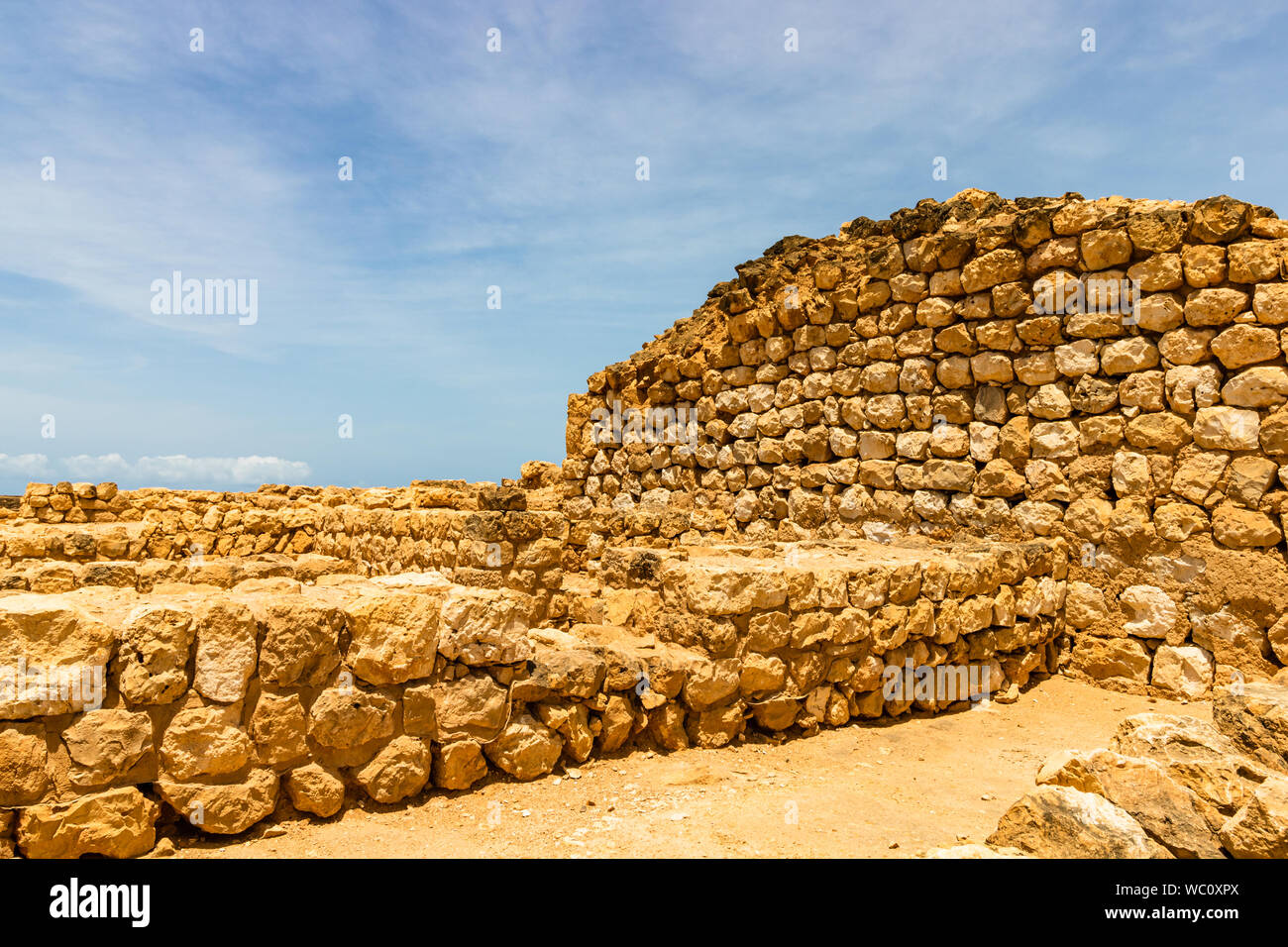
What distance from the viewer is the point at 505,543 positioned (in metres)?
6.13

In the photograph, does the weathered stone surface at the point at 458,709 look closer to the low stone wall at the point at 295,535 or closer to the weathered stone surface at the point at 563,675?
the weathered stone surface at the point at 563,675

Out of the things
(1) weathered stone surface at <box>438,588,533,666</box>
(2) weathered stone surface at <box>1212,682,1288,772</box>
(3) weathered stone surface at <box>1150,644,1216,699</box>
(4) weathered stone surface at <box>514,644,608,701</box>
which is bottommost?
(3) weathered stone surface at <box>1150,644,1216,699</box>

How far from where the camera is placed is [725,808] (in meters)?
3.54

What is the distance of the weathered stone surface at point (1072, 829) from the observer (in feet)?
7.95

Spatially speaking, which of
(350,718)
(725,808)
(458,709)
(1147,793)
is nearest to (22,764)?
(350,718)

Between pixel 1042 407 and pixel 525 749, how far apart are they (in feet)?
17.1

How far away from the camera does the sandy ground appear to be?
306 centimetres

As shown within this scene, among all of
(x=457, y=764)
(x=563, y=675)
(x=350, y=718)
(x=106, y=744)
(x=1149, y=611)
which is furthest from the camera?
(x=1149, y=611)

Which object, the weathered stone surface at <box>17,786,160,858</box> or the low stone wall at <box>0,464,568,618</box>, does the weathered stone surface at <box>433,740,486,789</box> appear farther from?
the low stone wall at <box>0,464,568,618</box>

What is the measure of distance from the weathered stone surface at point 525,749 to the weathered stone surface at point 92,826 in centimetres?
131

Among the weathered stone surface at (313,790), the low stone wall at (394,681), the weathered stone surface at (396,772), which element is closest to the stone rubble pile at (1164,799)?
the low stone wall at (394,681)

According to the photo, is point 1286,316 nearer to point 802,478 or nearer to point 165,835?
point 802,478

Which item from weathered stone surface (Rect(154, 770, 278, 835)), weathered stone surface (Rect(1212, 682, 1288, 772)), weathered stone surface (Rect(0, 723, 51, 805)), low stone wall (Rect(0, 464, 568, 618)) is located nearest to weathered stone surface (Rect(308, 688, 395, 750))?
weathered stone surface (Rect(154, 770, 278, 835))

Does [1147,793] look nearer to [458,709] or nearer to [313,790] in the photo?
[458,709]
